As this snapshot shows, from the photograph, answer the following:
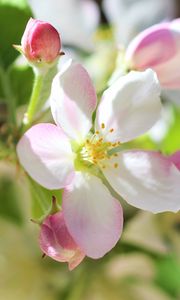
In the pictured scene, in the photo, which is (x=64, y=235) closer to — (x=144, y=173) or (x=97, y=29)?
(x=144, y=173)

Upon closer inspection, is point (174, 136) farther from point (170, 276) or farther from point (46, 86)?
point (46, 86)

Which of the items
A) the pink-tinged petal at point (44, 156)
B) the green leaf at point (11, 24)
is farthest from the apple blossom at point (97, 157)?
the green leaf at point (11, 24)

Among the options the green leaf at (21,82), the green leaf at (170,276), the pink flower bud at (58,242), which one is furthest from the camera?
the green leaf at (170,276)

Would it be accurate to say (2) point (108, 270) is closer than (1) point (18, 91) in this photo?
No

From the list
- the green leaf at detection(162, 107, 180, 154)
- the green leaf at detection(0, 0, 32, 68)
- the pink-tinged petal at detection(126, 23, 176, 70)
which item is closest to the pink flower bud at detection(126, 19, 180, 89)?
the pink-tinged petal at detection(126, 23, 176, 70)

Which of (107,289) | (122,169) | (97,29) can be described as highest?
(122,169)

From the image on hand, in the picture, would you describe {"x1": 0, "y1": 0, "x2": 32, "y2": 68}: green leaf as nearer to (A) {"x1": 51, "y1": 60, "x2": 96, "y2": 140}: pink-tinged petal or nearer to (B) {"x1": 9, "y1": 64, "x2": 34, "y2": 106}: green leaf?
(B) {"x1": 9, "y1": 64, "x2": 34, "y2": 106}: green leaf

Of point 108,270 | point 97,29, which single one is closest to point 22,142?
point 108,270

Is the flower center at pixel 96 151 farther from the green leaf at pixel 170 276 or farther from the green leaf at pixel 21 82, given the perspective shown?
the green leaf at pixel 170 276
